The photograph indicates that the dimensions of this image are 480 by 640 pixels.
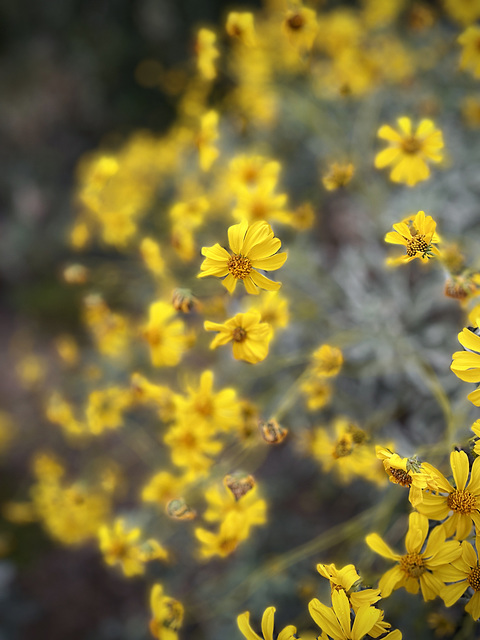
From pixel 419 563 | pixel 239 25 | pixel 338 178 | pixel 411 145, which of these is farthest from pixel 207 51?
pixel 419 563

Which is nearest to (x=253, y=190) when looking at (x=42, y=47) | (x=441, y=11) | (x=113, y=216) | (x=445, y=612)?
(x=113, y=216)

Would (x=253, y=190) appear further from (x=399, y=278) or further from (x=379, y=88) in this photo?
(x=379, y=88)

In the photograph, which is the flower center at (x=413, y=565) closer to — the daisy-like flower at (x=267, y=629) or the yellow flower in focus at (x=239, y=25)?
the daisy-like flower at (x=267, y=629)

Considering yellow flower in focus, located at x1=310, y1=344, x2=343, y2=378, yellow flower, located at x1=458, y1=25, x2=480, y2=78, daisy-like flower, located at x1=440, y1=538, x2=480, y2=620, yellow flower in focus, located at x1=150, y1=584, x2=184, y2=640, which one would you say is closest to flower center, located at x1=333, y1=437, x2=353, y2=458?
yellow flower in focus, located at x1=310, y1=344, x2=343, y2=378

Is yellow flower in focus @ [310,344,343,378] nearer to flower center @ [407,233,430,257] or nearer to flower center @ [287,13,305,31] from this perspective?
flower center @ [407,233,430,257]

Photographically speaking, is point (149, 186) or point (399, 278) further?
point (149, 186)
